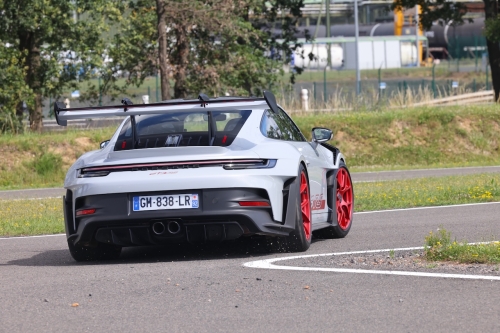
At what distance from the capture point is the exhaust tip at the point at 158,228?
9.02 metres

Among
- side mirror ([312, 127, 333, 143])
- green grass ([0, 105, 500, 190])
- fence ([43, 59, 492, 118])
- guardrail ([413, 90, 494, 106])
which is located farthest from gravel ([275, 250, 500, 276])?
fence ([43, 59, 492, 118])

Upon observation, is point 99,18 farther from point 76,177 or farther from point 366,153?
point 76,177

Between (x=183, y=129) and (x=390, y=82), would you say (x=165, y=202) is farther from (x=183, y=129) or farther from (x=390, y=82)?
(x=390, y=82)

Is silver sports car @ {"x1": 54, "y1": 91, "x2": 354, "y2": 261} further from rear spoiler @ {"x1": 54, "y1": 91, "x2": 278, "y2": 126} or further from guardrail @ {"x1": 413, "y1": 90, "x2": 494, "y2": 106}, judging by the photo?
guardrail @ {"x1": 413, "y1": 90, "x2": 494, "y2": 106}

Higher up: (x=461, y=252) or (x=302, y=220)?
(x=302, y=220)

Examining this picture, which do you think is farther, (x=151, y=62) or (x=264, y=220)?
(x=151, y=62)

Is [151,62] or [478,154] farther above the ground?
[151,62]

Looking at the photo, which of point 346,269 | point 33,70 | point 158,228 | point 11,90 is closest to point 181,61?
point 11,90

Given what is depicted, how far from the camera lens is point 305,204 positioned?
9.71m

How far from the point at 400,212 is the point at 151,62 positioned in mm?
17938

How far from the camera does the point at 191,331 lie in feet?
20.2

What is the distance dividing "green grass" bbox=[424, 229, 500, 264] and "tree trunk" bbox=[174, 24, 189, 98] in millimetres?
22238

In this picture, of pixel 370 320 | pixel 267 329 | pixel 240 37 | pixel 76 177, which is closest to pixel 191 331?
pixel 267 329

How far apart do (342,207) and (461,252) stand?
9.81ft
